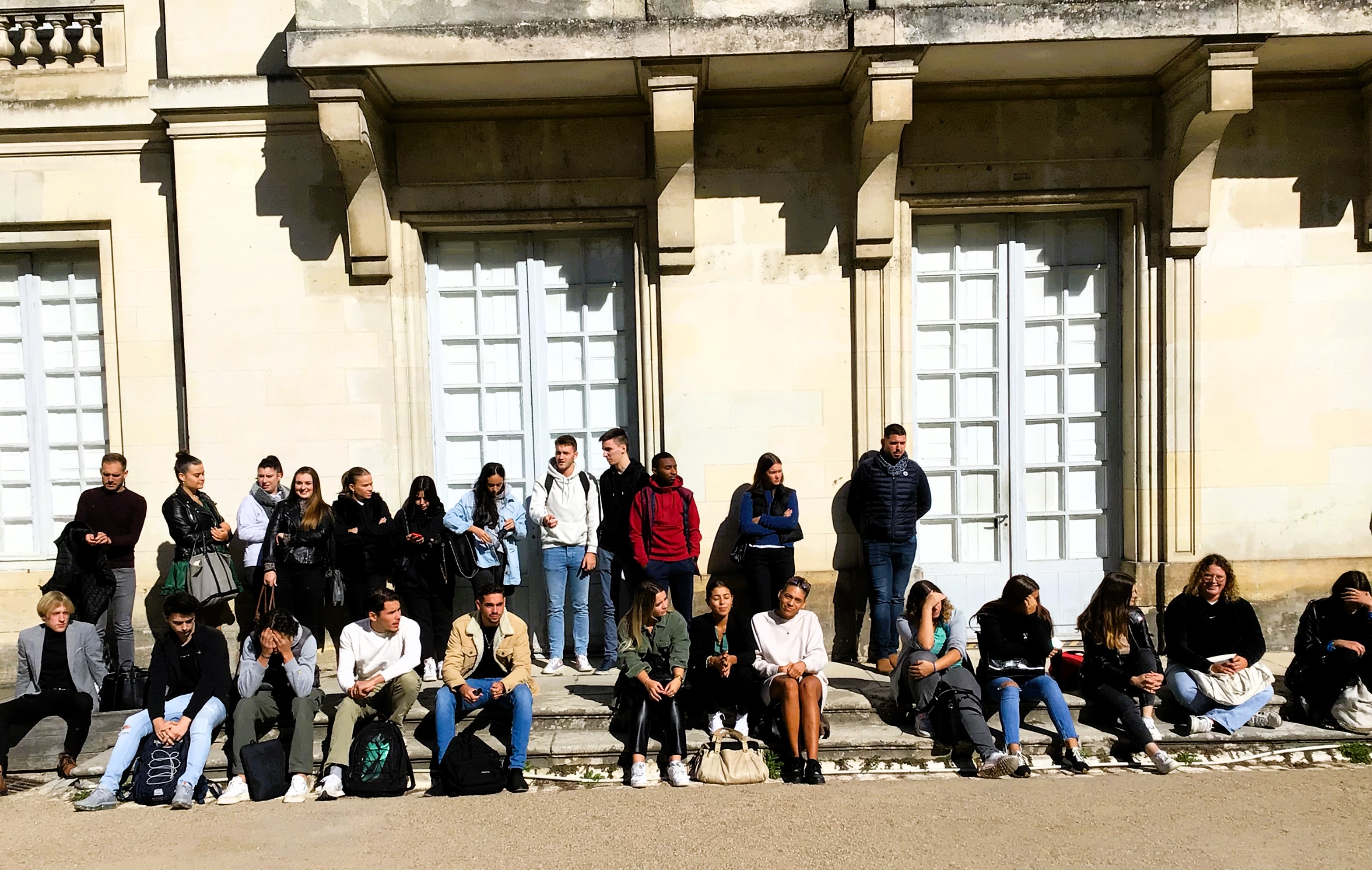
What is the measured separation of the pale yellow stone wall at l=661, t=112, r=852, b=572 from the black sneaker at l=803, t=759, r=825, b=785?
222 centimetres

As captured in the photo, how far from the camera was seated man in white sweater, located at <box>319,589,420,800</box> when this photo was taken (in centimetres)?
624

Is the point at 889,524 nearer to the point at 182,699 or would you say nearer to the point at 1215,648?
the point at 1215,648

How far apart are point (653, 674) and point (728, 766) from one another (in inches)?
28.0

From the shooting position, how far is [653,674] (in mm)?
6371

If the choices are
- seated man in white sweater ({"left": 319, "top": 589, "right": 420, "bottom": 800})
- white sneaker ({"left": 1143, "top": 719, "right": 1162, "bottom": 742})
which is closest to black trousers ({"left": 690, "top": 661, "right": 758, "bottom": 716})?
seated man in white sweater ({"left": 319, "top": 589, "right": 420, "bottom": 800})

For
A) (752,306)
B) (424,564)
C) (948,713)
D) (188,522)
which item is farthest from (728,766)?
(188,522)

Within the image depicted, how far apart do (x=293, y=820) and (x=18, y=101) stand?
5700 mm

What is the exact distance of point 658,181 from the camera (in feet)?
25.3

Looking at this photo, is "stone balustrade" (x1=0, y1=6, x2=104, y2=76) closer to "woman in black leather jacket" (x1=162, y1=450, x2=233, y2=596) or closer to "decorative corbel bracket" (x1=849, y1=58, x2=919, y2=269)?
"woman in black leather jacket" (x1=162, y1=450, x2=233, y2=596)

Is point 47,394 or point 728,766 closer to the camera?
point 728,766

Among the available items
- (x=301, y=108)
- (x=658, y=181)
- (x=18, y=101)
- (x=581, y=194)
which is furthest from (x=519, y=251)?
(x=18, y=101)

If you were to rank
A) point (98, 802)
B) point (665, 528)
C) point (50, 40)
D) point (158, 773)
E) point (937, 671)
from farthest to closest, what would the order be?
point (50, 40)
point (665, 528)
point (937, 671)
point (158, 773)
point (98, 802)

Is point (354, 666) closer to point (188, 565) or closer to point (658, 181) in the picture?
point (188, 565)

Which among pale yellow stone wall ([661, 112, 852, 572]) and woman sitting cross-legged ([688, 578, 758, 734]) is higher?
pale yellow stone wall ([661, 112, 852, 572])
